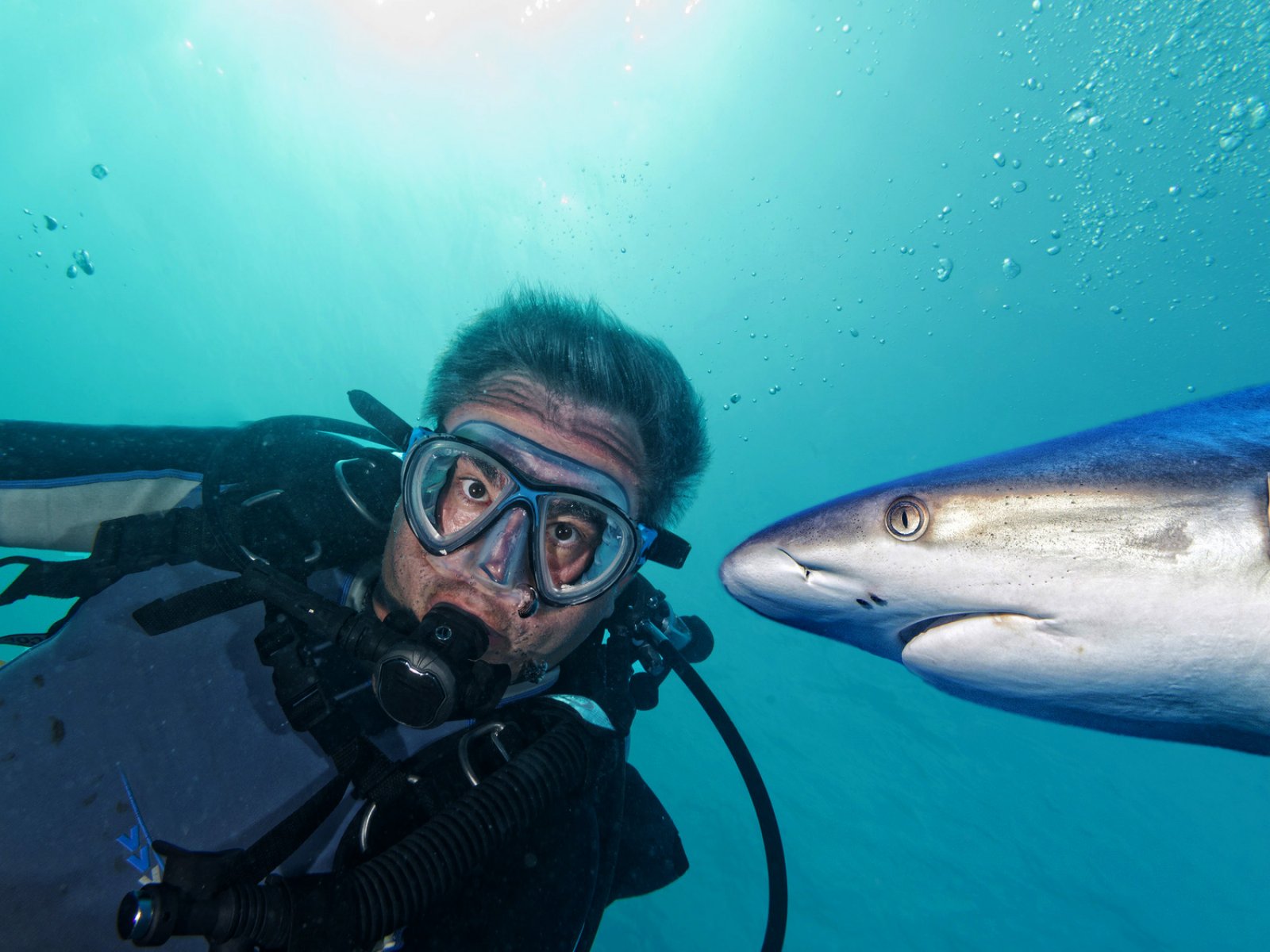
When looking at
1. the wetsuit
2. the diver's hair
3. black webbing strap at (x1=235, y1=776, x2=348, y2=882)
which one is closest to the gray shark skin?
the wetsuit

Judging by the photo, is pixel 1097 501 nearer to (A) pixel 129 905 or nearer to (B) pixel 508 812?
(B) pixel 508 812

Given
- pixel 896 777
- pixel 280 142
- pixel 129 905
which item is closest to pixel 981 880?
pixel 896 777

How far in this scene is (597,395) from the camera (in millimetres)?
2348

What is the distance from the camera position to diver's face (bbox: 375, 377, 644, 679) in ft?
6.06

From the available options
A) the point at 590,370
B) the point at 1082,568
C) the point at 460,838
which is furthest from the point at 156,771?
the point at 1082,568

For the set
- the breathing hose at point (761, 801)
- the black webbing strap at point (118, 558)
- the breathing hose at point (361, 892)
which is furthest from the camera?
the breathing hose at point (761, 801)

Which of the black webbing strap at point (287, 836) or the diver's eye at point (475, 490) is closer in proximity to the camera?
the black webbing strap at point (287, 836)

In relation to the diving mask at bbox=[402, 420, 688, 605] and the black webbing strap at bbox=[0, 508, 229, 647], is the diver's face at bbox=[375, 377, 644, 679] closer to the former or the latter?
the diving mask at bbox=[402, 420, 688, 605]

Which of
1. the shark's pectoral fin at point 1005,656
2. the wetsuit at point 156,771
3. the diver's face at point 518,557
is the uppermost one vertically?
the shark's pectoral fin at point 1005,656

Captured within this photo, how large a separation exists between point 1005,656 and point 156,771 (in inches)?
91.2

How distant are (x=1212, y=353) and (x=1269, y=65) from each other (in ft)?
50.4

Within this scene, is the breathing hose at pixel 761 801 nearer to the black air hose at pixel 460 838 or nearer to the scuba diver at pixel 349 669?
the scuba diver at pixel 349 669

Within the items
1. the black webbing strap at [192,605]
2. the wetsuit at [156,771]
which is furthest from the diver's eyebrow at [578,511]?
the black webbing strap at [192,605]

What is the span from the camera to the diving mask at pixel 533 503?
6.47 feet
